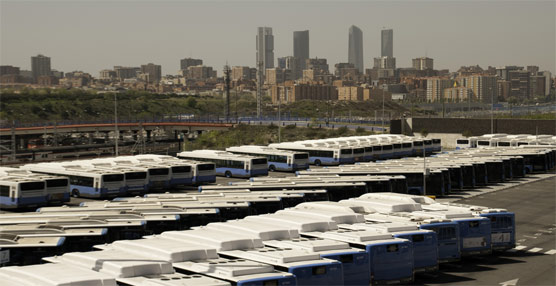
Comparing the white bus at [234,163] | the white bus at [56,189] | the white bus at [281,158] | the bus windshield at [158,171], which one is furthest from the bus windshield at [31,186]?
the white bus at [281,158]

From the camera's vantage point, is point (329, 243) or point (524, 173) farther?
point (524, 173)

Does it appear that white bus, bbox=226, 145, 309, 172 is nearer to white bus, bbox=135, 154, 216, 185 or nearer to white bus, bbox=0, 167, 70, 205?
white bus, bbox=135, 154, 216, 185

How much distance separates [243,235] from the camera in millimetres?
23359

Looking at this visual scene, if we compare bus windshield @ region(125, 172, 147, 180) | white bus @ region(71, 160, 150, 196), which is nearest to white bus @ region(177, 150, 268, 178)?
white bus @ region(71, 160, 150, 196)

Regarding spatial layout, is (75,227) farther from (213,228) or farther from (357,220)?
(357,220)

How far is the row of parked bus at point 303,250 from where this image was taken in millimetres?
18688

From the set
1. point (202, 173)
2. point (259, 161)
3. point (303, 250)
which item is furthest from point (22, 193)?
point (303, 250)

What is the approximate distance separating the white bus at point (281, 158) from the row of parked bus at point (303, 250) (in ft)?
94.9

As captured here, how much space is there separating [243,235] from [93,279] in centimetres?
705

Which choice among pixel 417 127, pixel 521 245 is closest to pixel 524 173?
pixel 521 245

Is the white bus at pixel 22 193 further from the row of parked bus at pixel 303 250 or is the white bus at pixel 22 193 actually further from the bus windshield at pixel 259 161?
the bus windshield at pixel 259 161

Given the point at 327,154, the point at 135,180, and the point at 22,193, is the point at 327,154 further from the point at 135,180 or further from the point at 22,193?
the point at 22,193

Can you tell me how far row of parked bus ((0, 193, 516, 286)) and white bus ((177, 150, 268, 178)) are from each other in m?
24.5

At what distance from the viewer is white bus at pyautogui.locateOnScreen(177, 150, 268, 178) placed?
5622cm
